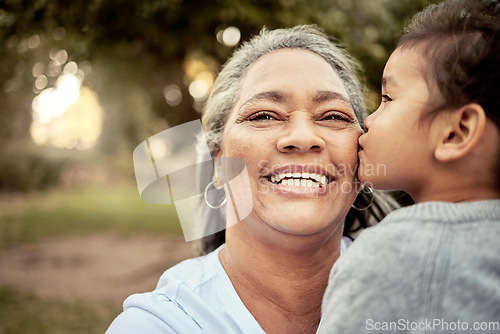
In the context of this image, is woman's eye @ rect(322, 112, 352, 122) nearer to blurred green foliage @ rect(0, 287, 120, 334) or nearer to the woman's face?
the woman's face

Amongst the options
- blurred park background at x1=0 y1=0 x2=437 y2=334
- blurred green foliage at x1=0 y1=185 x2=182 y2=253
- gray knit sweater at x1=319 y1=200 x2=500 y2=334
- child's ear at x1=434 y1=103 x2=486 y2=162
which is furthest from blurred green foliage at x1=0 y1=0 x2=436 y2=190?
blurred green foliage at x1=0 y1=185 x2=182 y2=253

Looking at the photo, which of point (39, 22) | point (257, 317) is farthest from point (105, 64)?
point (257, 317)

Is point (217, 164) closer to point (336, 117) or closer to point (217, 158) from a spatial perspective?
point (217, 158)

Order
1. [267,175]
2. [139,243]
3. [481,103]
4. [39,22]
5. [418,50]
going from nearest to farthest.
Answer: [481,103] < [418,50] < [267,175] < [39,22] < [139,243]

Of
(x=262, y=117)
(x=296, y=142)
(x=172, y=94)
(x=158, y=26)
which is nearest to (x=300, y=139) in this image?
(x=296, y=142)

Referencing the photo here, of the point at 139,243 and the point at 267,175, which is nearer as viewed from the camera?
the point at 267,175

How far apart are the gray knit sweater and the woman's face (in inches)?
17.0

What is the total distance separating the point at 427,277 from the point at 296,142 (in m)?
0.73

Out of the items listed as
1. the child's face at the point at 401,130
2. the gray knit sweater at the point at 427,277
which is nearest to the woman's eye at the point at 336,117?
the child's face at the point at 401,130

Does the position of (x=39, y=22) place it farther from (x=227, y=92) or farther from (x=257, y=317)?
(x=257, y=317)

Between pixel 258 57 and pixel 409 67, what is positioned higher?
pixel 258 57

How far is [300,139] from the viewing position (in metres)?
1.78

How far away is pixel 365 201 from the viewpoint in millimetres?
2492

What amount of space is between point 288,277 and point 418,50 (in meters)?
1.07
